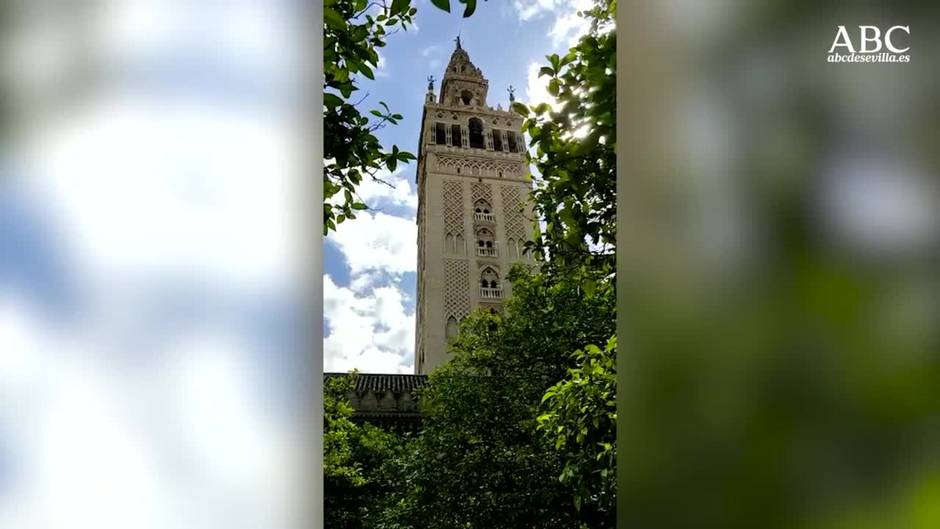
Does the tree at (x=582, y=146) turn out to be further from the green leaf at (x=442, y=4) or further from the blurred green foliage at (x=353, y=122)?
the green leaf at (x=442, y=4)

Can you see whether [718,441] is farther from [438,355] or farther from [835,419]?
[438,355]

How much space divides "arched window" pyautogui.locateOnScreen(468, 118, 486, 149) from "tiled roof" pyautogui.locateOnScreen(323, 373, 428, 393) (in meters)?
8.59

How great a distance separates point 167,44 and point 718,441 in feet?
1.10

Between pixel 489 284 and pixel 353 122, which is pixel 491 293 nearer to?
pixel 489 284

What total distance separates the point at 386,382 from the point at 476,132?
375 inches

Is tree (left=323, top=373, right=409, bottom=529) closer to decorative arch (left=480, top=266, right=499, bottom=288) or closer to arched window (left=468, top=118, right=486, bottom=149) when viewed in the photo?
decorative arch (left=480, top=266, right=499, bottom=288)

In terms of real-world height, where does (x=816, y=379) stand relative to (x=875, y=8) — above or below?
below

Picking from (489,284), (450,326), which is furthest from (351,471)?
(489,284)

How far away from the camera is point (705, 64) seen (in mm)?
360

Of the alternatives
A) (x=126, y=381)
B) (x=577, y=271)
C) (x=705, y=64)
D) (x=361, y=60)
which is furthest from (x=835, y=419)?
(x=577, y=271)

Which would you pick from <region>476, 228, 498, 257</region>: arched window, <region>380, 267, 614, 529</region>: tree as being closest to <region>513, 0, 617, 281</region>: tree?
<region>380, 267, 614, 529</region>: tree

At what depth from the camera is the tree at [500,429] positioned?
4.71 meters

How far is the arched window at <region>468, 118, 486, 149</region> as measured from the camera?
59.2 feet

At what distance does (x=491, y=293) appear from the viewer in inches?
638
